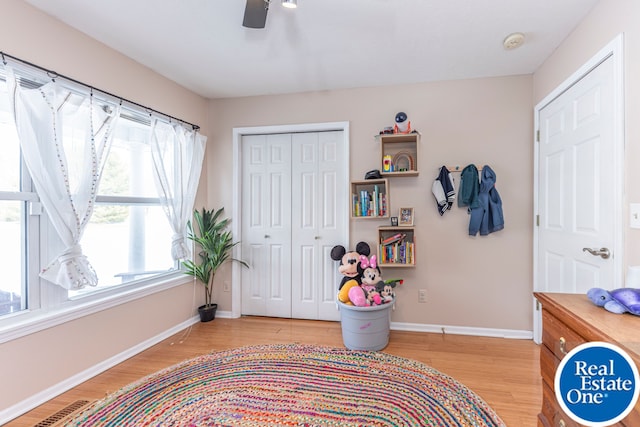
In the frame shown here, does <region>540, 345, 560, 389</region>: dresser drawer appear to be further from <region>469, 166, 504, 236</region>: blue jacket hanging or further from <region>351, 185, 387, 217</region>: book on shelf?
<region>351, 185, 387, 217</region>: book on shelf

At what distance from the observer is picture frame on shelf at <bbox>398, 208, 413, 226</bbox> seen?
3053 mm

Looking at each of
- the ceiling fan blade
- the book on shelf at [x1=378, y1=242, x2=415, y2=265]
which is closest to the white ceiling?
the ceiling fan blade

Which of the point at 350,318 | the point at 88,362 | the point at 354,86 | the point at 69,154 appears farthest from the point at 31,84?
the point at 350,318

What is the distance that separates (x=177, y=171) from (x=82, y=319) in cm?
151

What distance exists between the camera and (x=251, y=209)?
3.62 meters

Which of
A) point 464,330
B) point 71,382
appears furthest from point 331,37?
point 71,382

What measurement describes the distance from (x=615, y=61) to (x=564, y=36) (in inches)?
29.3

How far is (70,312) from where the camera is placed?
7.04 feet

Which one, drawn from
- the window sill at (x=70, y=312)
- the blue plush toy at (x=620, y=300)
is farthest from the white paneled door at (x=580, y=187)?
the window sill at (x=70, y=312)

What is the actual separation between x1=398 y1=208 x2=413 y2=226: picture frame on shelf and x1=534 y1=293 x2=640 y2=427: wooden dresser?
63.5 inches

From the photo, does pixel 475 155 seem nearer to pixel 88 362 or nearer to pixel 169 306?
pixel 169 306

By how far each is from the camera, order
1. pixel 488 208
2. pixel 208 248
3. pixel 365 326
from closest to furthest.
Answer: pixel 365 326 → pixel 488 208 → pixel 208 248

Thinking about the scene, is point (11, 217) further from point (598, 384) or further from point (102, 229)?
point (598, 384)

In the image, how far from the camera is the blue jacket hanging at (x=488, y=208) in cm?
291
